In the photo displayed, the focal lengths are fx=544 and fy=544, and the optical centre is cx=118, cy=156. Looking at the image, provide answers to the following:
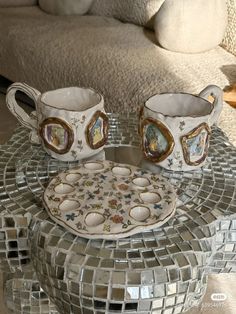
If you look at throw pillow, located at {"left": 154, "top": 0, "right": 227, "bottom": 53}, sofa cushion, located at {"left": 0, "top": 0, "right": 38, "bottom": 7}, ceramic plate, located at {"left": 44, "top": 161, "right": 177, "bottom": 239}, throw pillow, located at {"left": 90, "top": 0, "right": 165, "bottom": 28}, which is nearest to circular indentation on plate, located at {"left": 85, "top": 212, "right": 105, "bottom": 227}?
ceramic plate, located at {"left": 44, "top": 161, "right": 177, "bottom": 239}

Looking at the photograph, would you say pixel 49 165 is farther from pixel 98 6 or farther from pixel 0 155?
pixel 98 6

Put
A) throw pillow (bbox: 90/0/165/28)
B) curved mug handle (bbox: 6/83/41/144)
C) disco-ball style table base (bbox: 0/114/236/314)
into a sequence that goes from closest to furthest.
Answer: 1. disco-ball style table base (bbox: 0/114/236/314)
2. curved mug handle (bbox: 6/83/41/144)
3. throw pillow (bbox: 90/0/165/28)

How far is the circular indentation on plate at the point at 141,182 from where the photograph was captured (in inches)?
27.7

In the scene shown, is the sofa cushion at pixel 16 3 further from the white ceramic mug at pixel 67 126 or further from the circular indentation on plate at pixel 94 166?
the circular indentation on plate at pixel 94 166

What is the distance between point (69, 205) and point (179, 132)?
0.18 metres

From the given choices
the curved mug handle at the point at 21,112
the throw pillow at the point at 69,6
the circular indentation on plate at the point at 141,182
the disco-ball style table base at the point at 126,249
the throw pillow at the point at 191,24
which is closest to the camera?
the disco-ball style table base at the point at 126,249

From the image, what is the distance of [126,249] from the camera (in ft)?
2.01

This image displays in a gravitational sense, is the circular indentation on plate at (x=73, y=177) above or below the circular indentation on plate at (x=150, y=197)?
below

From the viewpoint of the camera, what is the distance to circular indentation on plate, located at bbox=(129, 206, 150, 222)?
2.10 ft

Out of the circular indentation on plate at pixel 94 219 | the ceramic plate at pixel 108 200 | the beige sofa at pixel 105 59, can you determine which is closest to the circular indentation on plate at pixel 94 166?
the ceramic plate at pixel 108 200

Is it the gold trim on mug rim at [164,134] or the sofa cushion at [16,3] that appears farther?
the sofa cushion at [16,3]

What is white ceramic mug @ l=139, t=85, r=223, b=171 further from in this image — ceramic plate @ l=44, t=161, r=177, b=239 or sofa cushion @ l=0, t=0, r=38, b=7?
sofa cushion @ l=0, t=0, r=38, b=7

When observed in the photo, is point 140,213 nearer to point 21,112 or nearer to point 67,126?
point 67,126

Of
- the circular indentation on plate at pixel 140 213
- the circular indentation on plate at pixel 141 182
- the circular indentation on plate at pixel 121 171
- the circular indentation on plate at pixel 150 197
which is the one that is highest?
the circular indentation on plate at pixel 140 213
